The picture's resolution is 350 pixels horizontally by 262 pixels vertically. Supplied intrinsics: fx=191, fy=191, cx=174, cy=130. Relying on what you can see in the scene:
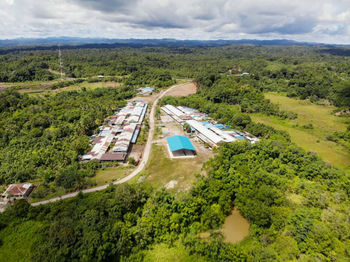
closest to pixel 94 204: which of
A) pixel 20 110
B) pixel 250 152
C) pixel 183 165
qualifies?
pixel 183 165

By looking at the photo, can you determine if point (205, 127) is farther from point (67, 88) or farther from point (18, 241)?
point (67, 88)

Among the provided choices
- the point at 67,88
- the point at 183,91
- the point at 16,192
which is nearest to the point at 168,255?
the point at 16,192

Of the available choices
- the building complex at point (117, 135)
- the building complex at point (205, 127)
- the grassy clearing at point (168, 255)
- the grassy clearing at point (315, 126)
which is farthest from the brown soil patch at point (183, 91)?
the grassy clearing at point (168, 255)

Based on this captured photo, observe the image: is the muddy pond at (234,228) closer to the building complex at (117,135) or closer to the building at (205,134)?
the building at (205,134)

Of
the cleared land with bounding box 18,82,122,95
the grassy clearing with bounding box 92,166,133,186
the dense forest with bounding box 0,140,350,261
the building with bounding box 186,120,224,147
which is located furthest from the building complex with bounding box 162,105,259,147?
the cleared land with bounding box 18,82,122,95

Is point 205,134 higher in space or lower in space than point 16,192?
higher

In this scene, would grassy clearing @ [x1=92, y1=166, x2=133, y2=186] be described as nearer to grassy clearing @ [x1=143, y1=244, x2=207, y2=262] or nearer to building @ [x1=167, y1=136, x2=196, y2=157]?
building @ [x1=167, y1=136, x2=196, y2=157]
